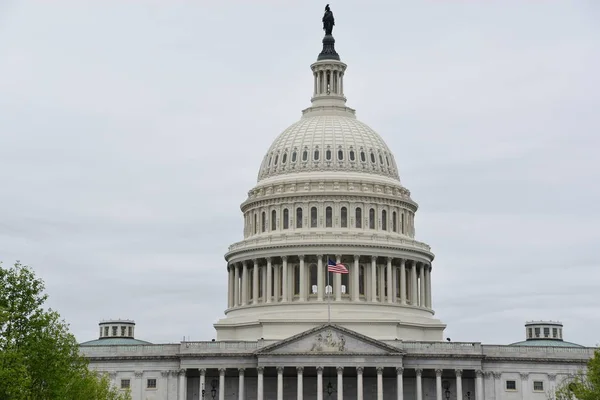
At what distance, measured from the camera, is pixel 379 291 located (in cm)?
17950

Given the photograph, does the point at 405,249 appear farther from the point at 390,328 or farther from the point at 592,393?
the point at 592,393

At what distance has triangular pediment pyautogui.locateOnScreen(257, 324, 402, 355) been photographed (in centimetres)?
16212

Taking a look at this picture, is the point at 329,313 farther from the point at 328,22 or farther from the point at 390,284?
the point at 328,22

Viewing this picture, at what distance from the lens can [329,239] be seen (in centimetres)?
17950

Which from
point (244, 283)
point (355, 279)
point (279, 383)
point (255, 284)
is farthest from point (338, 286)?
point (279, 383)

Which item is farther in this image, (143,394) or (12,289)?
(143,394)

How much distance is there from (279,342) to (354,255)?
2118 cm

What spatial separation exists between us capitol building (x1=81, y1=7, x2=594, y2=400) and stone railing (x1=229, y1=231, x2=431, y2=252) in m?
0.23

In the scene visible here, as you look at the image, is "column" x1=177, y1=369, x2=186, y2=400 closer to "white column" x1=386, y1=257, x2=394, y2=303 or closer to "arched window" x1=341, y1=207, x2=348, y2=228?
"white column" x1=386, y1=257, x2=394, y2=303

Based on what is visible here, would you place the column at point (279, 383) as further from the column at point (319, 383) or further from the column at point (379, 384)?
the column at point (379, 384)

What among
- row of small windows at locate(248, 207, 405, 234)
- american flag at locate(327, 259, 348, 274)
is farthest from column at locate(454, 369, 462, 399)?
row of small windows at locate(248, 207, 405, 234)

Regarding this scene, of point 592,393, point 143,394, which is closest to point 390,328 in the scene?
point 143,394

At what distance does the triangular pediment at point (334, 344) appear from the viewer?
532 ft

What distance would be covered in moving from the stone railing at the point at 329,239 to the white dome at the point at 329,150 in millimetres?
10685
